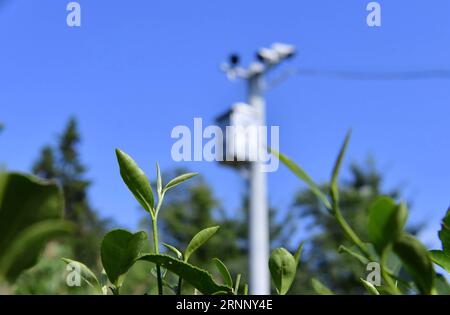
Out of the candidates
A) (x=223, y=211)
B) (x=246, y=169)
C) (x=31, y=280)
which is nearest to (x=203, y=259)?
(x=223, y=211)

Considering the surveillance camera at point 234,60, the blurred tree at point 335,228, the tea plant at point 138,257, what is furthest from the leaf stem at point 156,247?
the blurred tree at point 335,228

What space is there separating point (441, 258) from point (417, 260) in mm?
62

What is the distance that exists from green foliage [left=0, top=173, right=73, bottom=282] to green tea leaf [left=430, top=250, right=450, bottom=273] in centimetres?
13

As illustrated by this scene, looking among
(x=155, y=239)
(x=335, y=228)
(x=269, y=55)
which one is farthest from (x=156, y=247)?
(x=335, y=228)

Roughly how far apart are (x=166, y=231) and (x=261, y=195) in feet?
22.3

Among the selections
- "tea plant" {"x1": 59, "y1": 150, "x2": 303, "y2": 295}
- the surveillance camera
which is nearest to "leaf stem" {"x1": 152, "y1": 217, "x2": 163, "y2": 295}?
"tea plant" {"x1": 59, "y1": 150, "x2": 303, "y2": 295}

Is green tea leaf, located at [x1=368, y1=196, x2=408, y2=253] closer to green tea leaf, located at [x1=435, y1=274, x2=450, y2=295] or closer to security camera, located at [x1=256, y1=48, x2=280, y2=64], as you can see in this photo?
green tea leaf, located at [x1=435, y1=274, x2=450, y2=295]

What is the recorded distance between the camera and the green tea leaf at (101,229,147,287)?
177 mm

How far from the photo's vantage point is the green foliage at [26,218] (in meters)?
0.11

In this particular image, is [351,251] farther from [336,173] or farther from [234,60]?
[234,60]

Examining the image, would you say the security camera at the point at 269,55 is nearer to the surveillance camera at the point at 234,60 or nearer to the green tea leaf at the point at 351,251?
the surveillance camera at the point at 234,60

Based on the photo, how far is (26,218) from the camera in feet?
0.38

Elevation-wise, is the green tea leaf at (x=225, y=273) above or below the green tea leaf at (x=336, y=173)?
below
